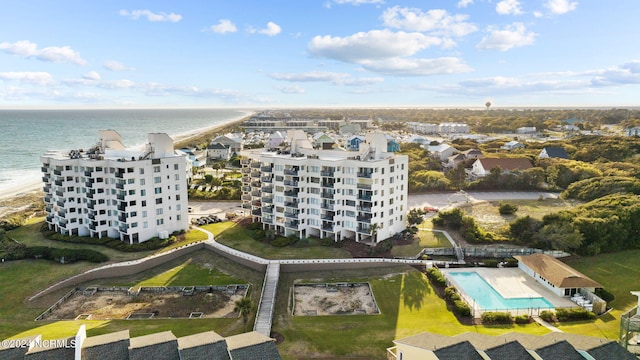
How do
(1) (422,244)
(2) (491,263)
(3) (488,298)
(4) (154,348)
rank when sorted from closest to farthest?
(4) (154,348) < (3) (488,298) < (2) (491,263) < (1) (422,244)

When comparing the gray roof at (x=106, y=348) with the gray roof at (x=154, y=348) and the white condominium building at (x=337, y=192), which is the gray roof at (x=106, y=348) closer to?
the gray roof at (x=154, y=348)

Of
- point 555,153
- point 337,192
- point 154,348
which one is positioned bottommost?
point 154,348

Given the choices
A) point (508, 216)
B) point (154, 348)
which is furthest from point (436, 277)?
point (154, 348)

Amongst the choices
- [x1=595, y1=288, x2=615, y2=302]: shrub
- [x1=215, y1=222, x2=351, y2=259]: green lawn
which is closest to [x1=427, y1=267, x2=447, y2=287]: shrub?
[x1=215, y1=222, x2=351, y2=259]: green lawn

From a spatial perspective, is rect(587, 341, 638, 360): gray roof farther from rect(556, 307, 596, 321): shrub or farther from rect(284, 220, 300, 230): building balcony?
rect(284, 220, 300, 230): building balcony

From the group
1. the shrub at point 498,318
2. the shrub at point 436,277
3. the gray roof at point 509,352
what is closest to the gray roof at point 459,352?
the gray roof at point 509,352

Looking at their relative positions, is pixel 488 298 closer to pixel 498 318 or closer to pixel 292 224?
pixel 498 318

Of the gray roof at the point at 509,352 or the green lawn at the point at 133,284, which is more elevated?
the gray roof at the point at 509,352
